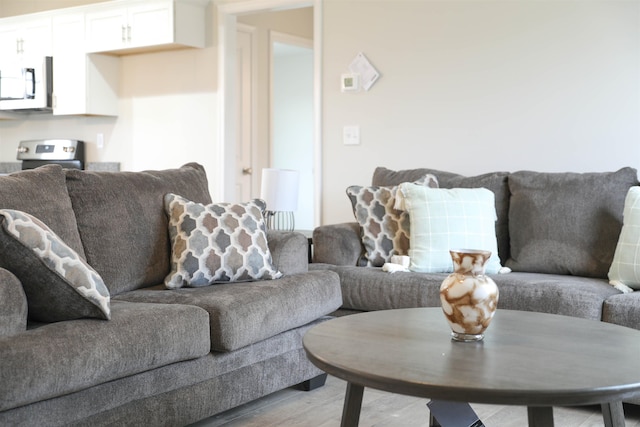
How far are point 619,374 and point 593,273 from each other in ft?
6.37

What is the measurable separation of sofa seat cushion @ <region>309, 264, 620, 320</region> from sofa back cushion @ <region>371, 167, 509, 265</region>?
355 mm

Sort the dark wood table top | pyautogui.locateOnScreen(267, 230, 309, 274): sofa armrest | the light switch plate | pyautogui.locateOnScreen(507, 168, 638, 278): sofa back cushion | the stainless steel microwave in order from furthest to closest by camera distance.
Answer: the stainless steel microwave, the light switch plate, pyautogui.locateOnScreen(507, 168, 638, 278): sofa back cushion, pyautogui.locateOnScreen(267, 230, 309, 274): sofa armrest, the dark wood table top

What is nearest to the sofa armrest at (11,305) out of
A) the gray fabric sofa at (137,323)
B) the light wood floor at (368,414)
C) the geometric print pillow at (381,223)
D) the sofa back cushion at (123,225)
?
the gray fabric sofa at (137,323)

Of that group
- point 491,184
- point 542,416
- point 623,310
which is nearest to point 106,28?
point 491,184

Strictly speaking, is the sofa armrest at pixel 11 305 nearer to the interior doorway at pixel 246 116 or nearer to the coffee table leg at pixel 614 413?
the coffee table leg at pixel 614 413

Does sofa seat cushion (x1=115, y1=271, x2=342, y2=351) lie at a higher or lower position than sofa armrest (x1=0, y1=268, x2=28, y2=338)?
lower

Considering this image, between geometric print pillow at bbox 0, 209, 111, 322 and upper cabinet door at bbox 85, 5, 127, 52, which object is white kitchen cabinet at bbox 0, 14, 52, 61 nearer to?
upper cabinet door at bbox 85, 5, 127, 52

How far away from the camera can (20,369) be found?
198 cm

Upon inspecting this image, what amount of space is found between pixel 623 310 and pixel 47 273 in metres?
2.13

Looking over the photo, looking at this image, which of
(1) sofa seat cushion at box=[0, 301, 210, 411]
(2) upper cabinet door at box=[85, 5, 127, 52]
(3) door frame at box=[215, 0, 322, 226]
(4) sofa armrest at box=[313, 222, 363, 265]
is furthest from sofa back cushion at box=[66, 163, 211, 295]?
(2) upper cabinet door at box=[85, 5, 127, 52]

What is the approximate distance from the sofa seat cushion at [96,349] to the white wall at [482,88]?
2.43 metres

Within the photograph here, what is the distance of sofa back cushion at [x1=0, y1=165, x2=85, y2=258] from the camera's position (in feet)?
8.82

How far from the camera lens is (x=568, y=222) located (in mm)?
3723

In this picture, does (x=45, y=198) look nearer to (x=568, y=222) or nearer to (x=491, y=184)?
(x=491, y=184)
